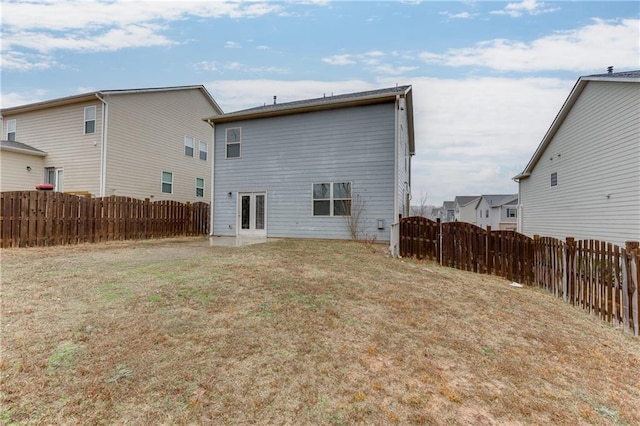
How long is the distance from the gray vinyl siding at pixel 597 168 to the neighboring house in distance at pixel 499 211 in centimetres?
2561

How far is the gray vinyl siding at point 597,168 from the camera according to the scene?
377 inches

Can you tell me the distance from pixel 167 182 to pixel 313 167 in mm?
9484

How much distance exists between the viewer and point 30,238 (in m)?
8.85

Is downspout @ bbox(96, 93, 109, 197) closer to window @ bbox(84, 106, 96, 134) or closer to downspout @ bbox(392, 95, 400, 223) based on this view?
window @ bbox(84, 106, 96, 134)

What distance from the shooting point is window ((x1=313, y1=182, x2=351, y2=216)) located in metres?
12.2

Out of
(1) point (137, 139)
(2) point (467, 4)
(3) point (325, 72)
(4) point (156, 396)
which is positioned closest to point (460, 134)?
(3) point (325, 72)

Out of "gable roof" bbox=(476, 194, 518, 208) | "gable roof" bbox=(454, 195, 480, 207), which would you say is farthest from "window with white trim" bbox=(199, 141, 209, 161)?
"gable roof" bbox=(454, 195, 480, 207)

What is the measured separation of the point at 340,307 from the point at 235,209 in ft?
35.1

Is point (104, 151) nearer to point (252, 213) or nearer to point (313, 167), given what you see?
point (252, 213)

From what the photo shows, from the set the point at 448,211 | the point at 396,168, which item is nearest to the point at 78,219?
the point at 396,168

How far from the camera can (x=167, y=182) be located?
57.1 ft

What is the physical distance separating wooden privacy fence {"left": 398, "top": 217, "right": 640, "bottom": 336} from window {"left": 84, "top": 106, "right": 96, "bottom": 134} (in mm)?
14580

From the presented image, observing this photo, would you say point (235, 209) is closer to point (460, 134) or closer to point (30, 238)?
point (30, 238)

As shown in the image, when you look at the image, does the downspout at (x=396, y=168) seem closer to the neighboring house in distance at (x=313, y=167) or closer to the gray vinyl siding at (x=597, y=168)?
the neighboring house in distance at (x=313, y=167)
